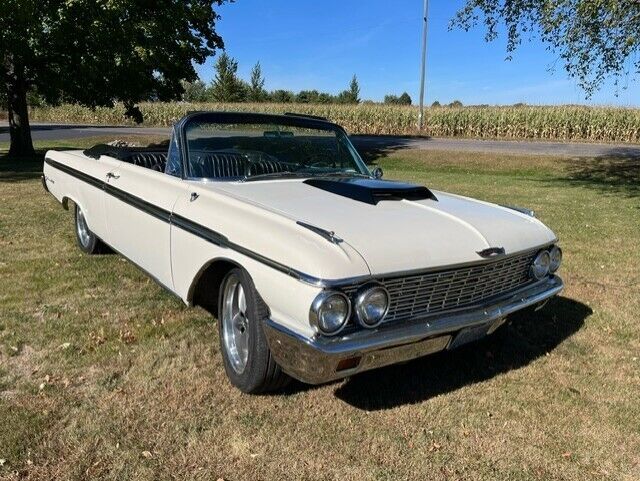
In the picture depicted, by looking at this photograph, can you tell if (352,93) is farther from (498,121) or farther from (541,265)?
(541,265)

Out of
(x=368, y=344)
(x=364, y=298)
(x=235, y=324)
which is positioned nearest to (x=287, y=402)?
(x=235, y=324)

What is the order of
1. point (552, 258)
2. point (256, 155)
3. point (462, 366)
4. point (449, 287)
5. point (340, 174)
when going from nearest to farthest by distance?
1. point (449, 287)
2. point (552, 258)
3. point (462, 366)
4. point (256, 155)
5. point (340, 174)

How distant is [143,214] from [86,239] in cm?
226

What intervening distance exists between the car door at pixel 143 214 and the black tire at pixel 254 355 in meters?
0.73

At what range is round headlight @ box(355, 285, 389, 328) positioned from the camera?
2561 millimetres

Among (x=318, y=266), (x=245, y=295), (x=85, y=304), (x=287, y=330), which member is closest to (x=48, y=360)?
(x=85, y=304)

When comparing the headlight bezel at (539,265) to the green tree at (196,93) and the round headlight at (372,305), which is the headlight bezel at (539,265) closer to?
the round headlight at (372,305)

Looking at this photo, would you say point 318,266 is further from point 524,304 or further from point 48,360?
point 48,360

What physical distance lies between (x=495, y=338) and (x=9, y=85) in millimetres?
16812

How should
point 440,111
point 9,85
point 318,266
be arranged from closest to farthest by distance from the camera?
point 318,266, point 9,85, point 440,111

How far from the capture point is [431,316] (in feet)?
9.30

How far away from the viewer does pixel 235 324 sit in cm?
329

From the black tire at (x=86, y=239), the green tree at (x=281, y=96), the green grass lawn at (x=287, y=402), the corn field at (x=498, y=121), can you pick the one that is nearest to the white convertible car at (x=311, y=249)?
the green grass lawn at (x=287, y=402)

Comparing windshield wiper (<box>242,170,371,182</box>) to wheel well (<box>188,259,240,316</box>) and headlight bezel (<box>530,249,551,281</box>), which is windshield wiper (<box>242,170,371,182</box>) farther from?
headlight bezel (<box>530,249,551,281</box>)
